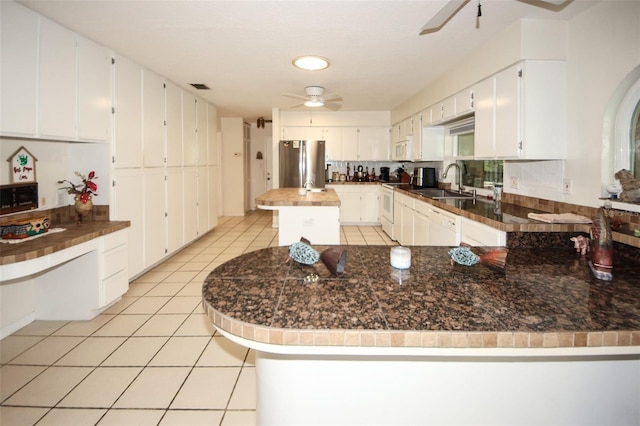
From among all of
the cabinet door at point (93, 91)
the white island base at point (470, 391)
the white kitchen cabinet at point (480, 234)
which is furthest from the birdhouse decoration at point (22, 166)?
the white kitchen cabinet at point (480, 234)

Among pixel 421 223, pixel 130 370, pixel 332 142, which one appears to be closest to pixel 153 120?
pixel 130 370

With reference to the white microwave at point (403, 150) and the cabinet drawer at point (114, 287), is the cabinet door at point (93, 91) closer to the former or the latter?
the cabinet drawer at point (114, 287)

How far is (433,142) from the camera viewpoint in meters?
5.23

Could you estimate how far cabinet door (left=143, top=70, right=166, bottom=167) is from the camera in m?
4.09

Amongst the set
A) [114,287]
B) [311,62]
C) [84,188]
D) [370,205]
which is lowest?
[114,287]

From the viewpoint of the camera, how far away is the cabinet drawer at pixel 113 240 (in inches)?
117

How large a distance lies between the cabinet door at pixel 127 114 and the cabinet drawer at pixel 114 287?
112 centimetres

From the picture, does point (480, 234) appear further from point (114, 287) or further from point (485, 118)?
point (114, 287)

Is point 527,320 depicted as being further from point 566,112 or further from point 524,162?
point 524,162

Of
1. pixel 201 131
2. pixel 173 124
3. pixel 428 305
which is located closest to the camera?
pixel 428 305

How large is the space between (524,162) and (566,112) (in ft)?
2.13

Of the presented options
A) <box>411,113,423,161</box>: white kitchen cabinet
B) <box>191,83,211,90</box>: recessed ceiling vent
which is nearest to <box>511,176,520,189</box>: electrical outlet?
<box>411,113,423,161</box>: white kitchen cabinet

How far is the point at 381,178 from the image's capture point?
764cm

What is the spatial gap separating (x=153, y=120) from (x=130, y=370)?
3011mm
